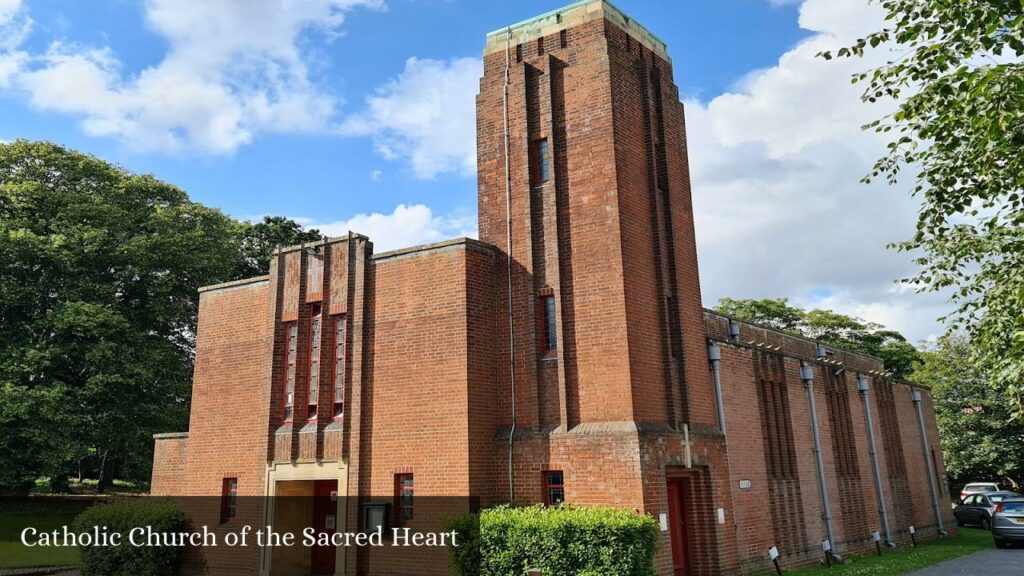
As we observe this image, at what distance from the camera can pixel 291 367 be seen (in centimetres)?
1853

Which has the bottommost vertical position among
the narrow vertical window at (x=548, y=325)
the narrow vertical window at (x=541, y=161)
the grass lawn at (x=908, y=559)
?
the grass lawn at (x=908, y=559)

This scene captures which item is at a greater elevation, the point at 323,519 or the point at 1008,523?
the point at 323,519

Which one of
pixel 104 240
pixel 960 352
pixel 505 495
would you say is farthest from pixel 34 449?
pixel 960 352

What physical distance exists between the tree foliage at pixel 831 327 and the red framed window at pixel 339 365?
43.5m

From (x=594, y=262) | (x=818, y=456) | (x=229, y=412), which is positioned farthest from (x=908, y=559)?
(x=229, y=412)

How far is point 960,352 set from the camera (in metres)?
41.8

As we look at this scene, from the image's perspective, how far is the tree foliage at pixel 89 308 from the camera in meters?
26.2

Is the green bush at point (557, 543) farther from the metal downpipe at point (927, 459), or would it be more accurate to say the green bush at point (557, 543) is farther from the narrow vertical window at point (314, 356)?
the metal downpipe at point (927, 459)

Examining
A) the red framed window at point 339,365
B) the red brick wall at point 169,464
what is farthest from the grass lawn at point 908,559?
the red brick wall at point 169,464

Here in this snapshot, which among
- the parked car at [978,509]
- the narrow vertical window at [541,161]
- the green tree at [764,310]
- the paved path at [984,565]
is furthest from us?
the green tree at [764,310]

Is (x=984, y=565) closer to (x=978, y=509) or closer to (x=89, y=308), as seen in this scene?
(x=978, y=509)

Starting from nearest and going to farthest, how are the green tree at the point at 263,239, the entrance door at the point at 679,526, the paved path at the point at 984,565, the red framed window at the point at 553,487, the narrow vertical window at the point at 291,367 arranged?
1. the red framed window at the point at 553,487
2. the entrance door at the point at 679,526
3. the narrow vertical window at the point at 291,367
4. the paved path at the point at 984,565
5. the green tree at the point at 263,239

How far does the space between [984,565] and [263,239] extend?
34.1m

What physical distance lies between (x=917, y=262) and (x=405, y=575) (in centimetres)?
1173
